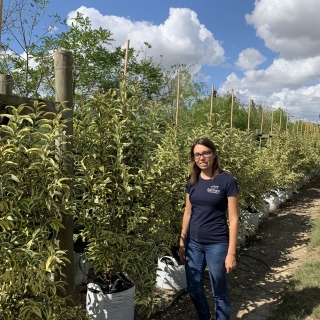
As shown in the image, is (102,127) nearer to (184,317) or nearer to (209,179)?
(209,179)

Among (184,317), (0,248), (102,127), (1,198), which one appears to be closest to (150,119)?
(102,127)

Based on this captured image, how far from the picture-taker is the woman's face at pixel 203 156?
2.65 metres

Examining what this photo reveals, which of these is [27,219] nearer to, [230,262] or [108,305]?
[108,305]

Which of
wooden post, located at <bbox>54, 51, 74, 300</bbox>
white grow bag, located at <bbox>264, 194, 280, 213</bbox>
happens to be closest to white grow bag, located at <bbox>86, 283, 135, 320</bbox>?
wooden post, located at <bbox>54, 51, 74, 300</bbox>

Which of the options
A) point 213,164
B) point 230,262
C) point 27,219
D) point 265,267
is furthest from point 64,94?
point 265,267

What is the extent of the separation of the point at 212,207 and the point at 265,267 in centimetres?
267

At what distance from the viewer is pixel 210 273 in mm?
2705

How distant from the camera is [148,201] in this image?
2.89m

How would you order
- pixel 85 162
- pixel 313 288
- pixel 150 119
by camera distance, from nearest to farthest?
pixel 85 162, pixel 150 119, pixel 313 288

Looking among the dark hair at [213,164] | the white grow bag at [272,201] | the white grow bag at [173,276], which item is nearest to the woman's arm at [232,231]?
the dark hair at [213,164]

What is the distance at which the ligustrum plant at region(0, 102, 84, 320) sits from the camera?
5.70ft

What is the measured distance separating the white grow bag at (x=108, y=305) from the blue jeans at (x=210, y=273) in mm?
578

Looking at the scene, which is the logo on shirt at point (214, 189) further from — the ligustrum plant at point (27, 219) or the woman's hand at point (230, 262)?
the ligustrum plant at point (27, 219)

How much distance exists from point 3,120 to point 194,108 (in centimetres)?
1328
